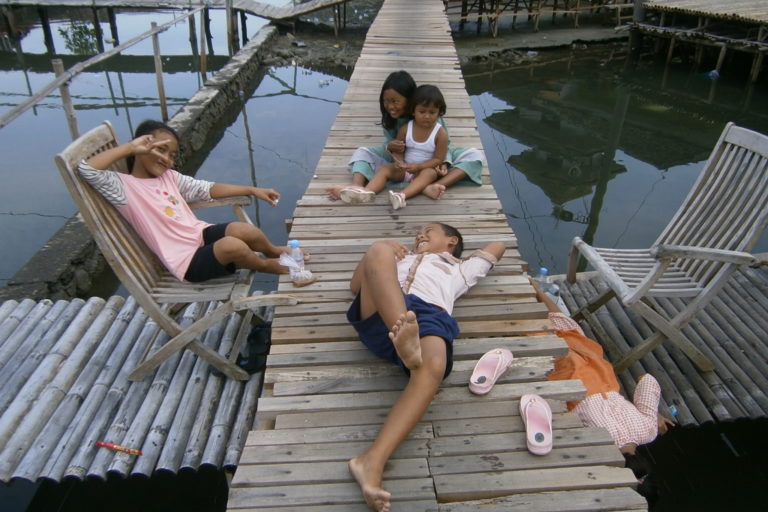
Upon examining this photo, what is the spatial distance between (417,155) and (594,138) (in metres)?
6.16

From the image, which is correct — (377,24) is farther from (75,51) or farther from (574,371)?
(75,51)

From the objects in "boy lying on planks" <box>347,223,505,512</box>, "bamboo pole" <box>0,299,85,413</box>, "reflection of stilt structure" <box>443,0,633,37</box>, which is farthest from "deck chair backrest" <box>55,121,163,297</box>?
"reflection of stilt structure" <box>443,0,633,37</box>

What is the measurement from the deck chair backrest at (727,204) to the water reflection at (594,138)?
216cm

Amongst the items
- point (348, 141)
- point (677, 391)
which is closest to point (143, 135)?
point (348, 141)

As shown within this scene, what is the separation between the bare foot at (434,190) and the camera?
4.03m

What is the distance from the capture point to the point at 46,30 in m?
15.1

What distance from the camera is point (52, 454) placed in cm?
258

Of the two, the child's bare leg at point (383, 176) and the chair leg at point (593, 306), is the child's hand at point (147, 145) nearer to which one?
the child's bare leg at point (383, 176)

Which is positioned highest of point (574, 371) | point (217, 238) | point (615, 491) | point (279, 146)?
point (217, 238)

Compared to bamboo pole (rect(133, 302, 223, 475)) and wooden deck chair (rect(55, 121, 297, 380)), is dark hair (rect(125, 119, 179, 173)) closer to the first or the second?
wooden deck chair (rect(55, 121, 297, 380))

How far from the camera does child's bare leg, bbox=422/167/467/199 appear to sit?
13.3ft

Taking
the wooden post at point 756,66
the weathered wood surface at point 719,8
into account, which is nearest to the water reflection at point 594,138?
the wooden post at point 756,66

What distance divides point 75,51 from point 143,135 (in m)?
15.3

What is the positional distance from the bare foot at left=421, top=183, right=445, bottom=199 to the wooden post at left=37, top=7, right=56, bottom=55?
15.4 metres
